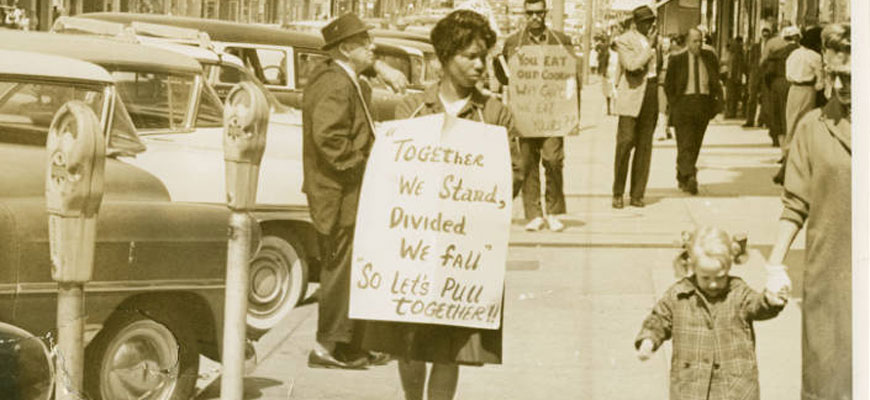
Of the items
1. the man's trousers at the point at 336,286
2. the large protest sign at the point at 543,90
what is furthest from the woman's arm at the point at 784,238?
the large protest sign at the point at 543,90

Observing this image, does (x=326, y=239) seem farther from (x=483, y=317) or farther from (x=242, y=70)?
(x=242, y=70)

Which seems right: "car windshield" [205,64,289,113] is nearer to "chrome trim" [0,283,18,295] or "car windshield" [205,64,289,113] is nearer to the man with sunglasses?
the man with sunglasses

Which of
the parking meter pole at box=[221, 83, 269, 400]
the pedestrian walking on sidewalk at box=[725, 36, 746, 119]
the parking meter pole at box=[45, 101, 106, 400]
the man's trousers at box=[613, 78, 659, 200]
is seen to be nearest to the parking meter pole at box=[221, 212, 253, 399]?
the parking meter pole at box=[221, 83, 269, 400]

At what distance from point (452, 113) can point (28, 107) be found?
4.66ft

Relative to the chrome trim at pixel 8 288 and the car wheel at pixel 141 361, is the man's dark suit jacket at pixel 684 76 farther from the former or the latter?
the chrome trim at pixel 8 288

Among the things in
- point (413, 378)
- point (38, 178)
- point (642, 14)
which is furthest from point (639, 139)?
point (38, 178)

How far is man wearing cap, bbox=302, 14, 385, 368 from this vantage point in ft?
21.9

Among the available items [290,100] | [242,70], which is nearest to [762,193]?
[290,100]

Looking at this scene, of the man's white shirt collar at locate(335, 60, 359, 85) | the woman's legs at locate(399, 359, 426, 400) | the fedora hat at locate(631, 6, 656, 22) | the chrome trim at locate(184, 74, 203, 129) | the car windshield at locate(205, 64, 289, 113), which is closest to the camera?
the woman's legs at locate(399, 359, 426, 400)

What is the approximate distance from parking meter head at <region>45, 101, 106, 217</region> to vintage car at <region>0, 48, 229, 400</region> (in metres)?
0.64

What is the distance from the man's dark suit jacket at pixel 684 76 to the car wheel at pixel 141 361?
746 cm

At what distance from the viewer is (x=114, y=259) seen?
20.3ft

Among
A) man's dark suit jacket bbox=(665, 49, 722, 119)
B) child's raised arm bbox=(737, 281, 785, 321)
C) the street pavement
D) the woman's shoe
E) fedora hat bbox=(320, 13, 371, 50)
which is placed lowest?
the street pavement

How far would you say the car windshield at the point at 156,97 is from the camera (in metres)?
7.55
